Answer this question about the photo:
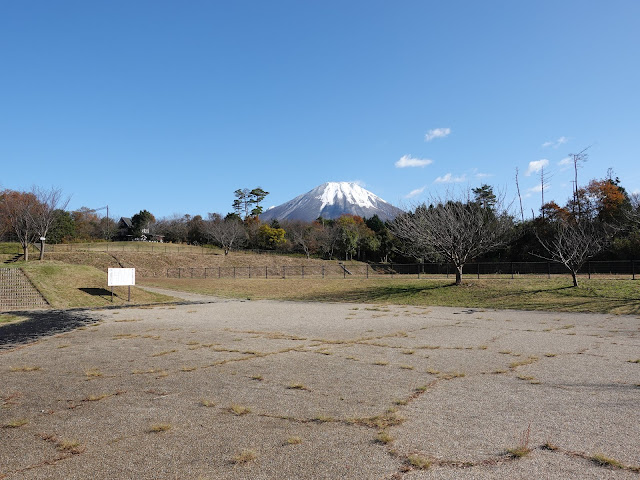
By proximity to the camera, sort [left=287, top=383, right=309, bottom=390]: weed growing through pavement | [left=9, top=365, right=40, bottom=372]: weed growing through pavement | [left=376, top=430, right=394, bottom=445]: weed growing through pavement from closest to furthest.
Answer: [left=376, top=430, right=394, bottom=445]: weed growing through pavement → [left=287, top=383, right=309, bottom=390]: weed growing through pavement → [left=9, top=365, right=40, bottom=372]: weed growing through pavement

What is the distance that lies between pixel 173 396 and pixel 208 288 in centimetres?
2769

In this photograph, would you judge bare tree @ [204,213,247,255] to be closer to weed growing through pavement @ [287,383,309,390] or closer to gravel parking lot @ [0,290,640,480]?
gravel parking lot @ [0,290,640,480]

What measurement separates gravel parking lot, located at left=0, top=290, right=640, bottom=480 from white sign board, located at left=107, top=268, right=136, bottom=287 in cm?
1064

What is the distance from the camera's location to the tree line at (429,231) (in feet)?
87.2

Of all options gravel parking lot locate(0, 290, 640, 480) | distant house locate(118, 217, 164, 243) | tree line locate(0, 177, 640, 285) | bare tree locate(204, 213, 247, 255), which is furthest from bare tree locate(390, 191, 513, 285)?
distant house locate(118, 217, 164, 243)

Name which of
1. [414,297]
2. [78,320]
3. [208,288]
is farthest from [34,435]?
[208,288]

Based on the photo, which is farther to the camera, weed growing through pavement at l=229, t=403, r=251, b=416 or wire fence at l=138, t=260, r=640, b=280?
wire fence at l=138, t=260, r=640, b=280

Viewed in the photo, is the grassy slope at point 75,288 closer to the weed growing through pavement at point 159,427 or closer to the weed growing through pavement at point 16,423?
the weed growing through pavement at point 16,423

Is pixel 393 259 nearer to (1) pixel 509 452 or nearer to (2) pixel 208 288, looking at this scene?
(2) pixel 208 288

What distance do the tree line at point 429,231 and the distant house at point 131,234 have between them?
1.73 feet

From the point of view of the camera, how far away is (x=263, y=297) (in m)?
26.9

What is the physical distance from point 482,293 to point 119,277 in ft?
62.3

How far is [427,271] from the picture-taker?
4191cm

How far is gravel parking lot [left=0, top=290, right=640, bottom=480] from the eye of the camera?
3.68 m
